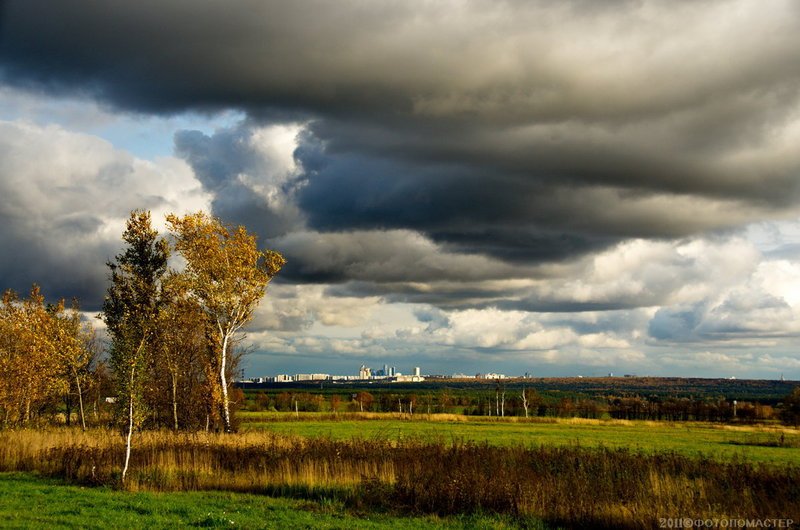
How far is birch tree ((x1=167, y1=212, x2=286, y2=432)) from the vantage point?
38812 millimetres

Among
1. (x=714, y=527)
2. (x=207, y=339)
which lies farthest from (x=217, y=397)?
(x=714, y=527)

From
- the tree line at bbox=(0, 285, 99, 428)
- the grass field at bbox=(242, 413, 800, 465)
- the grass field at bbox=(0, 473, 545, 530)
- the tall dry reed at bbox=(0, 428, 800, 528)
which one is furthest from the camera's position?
the grass field at bbox=(242, 413, 800, 465)

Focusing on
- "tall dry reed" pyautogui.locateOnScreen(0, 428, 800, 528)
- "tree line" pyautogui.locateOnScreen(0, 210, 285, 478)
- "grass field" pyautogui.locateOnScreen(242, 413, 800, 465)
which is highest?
"tree line" pyautogui.locateOnScreen(0, 210, 285, 478)

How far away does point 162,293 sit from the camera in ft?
128

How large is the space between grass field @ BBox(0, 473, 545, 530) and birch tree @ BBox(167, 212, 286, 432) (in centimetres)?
1868

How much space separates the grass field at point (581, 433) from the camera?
159 ft

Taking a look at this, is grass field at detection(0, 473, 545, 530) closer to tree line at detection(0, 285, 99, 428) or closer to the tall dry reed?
the tall dry reed

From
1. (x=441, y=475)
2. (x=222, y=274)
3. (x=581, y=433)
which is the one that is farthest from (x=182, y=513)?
(x=581, y=433)

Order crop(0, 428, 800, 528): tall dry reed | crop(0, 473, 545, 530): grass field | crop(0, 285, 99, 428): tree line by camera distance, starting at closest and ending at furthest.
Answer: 1. crop(0, 473, 545, 530): grass field
2. crop(0, 428, 800, 528): tall dry reed
3. crop(0, 285, 99, 428): tree line

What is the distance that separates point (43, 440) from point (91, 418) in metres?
25.3

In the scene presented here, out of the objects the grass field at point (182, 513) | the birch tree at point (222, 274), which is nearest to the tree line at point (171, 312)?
the birch tree at point (222, 274)

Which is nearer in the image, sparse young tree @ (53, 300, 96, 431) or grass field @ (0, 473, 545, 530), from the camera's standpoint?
A: grass field @ (0, 473, 545, 530)

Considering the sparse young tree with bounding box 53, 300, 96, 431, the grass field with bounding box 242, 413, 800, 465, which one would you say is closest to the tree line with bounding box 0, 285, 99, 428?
the sparse young tree with bounding box 53, 300, 96, 431

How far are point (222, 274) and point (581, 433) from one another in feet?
143
